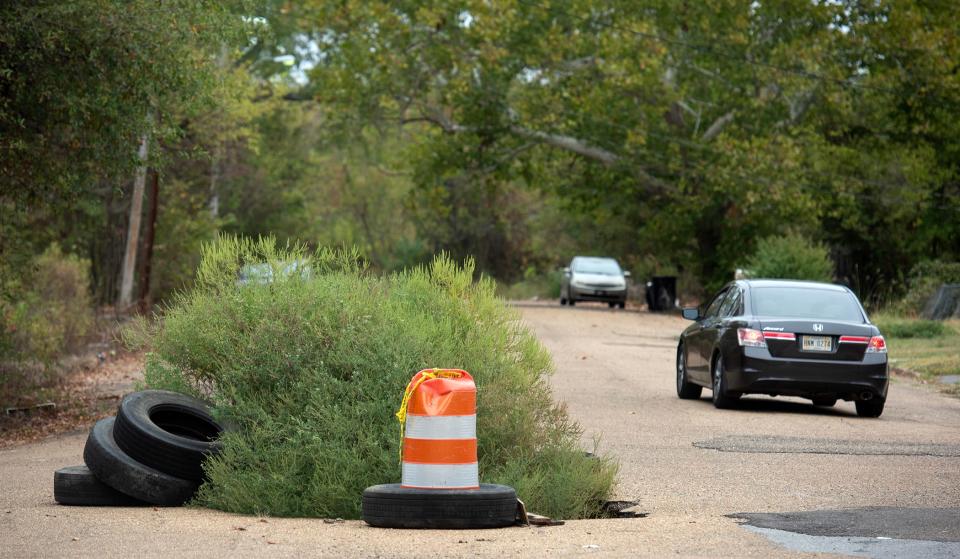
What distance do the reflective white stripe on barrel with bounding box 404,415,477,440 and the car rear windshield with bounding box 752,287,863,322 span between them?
9.20m

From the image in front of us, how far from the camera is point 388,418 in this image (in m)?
9.63

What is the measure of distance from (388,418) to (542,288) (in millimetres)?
57729

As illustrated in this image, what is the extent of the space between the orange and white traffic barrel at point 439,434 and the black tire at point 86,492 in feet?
7.99

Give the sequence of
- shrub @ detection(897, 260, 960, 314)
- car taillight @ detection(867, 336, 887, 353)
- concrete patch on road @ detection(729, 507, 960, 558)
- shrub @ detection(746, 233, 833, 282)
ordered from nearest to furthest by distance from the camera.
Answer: concrete patch on road @ detection(729, 507, 960, 558) < car taillight @ detection(867, 336, 887, 353) < shrub @ detection(746, 233, 833, 282) < shrub @ detection(897, 260, 960, 314)

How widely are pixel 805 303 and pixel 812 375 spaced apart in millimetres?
1168

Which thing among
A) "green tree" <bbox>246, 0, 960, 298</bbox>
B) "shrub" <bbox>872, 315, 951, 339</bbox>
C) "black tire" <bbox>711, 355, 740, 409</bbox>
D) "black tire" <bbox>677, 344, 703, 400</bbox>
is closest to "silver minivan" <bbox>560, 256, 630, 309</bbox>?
"green tree" <bbox>246, 0, 960, 298</bbox>

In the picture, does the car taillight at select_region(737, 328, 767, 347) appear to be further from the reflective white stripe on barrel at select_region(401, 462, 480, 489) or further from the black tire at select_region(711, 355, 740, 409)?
the reflective white stripe on barrel at select_region(401, 462, 480, 489)

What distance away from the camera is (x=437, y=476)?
8.62m

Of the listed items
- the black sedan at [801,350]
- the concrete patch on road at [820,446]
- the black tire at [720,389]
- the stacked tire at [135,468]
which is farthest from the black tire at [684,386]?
the stacked tire at [135,468]

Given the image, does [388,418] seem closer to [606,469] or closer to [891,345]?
[606,469]

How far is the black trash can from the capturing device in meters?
49.2

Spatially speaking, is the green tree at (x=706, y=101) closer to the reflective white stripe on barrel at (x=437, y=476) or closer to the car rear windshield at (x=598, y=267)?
the car rear windshield at (x=598, y=267)

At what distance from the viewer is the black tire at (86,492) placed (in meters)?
9.99

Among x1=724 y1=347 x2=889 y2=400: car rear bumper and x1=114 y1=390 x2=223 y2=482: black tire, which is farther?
x1=724 y1=347 x2=889 y2=400: car rear bumper
